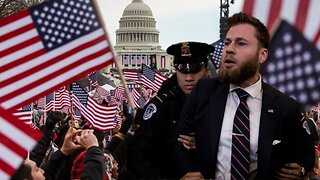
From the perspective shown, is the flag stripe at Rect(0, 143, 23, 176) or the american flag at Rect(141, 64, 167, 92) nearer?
the flag stripe at Rect(0, 143, 23, 176)

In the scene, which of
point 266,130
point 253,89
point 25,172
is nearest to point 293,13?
point 253,89

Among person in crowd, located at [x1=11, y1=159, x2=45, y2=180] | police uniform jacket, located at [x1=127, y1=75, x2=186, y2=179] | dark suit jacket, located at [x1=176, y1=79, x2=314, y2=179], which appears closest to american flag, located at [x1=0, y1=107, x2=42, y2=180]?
person in crowd, located at [x1=11, y1=159, x2=45, y2=180]

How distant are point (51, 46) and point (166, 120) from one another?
139 cm

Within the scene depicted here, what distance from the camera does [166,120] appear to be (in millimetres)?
3357

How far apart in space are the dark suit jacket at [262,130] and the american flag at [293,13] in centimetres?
29

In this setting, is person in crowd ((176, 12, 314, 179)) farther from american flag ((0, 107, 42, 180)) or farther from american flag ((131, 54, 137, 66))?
american flag ((131, 54, 137, 66))

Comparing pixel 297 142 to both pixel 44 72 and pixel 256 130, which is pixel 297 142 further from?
pixel 44 72

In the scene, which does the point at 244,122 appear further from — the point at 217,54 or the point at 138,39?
the point at 138,39

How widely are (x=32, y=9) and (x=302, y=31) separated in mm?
2209

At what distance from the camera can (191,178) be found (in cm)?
276

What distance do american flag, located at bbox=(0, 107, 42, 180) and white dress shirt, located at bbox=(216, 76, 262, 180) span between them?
2.64ft

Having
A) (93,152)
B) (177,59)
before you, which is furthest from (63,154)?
(177,59)

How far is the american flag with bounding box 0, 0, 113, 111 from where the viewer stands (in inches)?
169

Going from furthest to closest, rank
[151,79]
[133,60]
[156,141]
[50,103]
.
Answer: [133,60] → [50,103] → [151,79] → [156,141]
